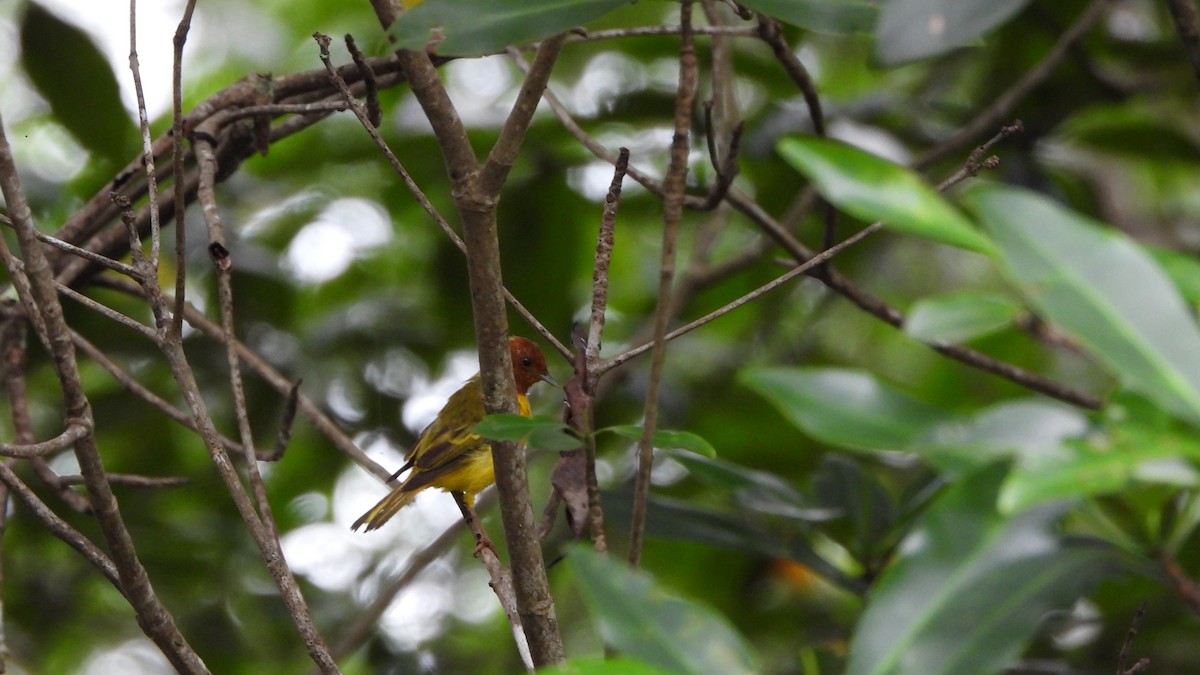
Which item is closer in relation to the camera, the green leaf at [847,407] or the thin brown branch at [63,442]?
the green leaf at [847,407]

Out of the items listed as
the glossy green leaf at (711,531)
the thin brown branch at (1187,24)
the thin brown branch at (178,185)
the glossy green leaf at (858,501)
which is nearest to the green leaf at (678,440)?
the thin brown branch at (178,185)

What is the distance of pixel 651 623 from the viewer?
1215 millimetres

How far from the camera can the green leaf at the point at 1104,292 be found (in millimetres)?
1043

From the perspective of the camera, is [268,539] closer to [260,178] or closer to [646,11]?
[260,178]

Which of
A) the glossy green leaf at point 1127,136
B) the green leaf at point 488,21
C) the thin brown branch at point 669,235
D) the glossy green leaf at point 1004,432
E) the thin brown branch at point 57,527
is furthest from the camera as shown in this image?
the glossy green leaf at point 1127,136

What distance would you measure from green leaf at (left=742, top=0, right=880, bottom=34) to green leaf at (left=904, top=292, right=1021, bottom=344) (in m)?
0.80

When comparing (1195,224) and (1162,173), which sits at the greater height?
(1162,173)

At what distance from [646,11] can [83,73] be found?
2.16 meters

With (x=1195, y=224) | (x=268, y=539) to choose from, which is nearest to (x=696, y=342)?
(x=1195, y=224)

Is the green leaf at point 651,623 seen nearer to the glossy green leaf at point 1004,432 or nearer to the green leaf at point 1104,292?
the glossy green leaf at point 1004,432

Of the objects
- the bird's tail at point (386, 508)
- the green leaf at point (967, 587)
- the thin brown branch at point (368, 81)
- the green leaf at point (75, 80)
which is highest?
the green leaf at point (75, 80)

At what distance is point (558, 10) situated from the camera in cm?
159

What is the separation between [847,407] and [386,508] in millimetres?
3194

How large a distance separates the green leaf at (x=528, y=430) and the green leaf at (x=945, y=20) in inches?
33.4
